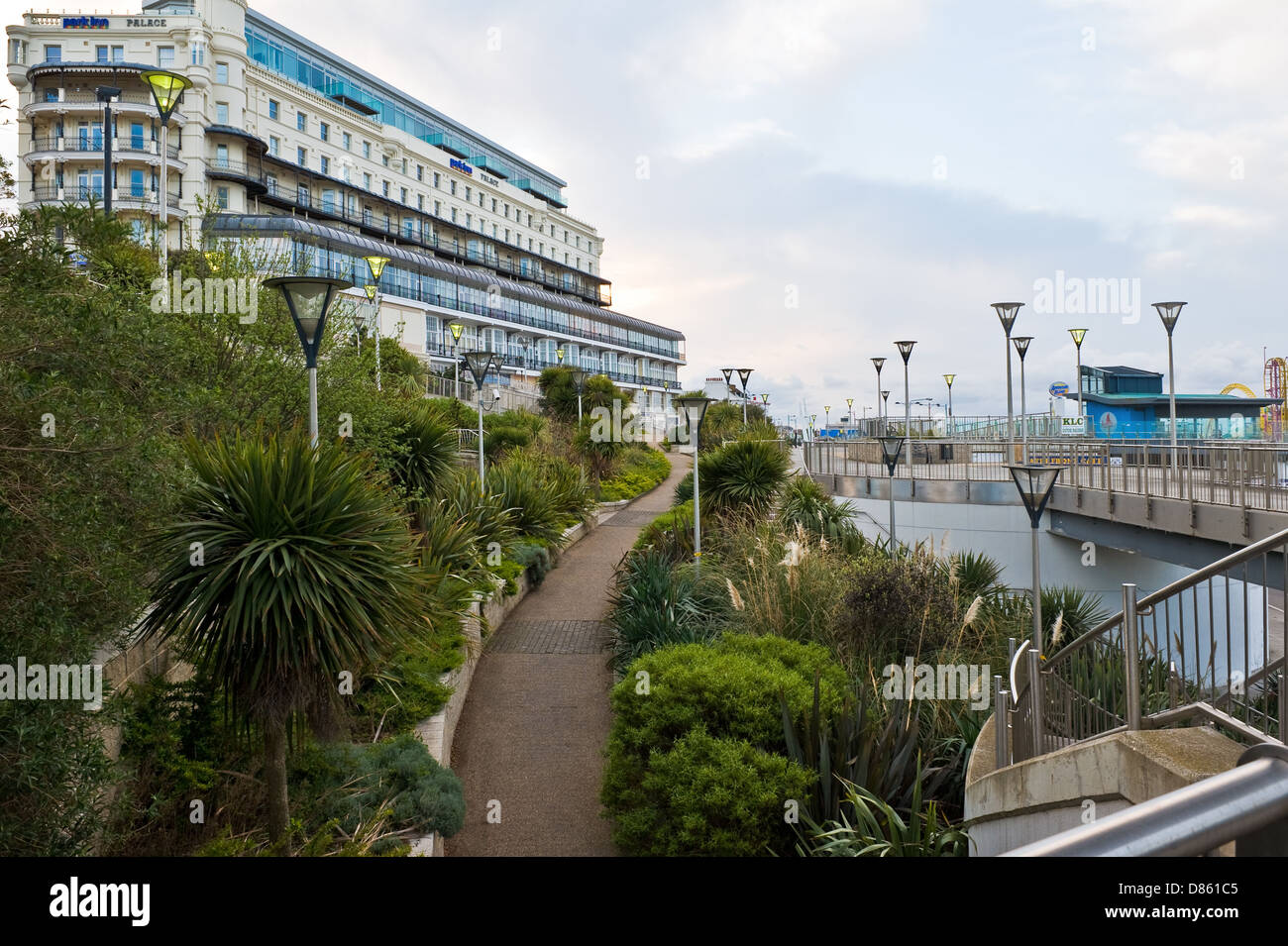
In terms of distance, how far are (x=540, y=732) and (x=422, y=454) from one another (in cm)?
636

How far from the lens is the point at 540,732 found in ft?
35.0

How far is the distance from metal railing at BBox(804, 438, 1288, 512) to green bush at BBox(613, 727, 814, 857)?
1120 cm

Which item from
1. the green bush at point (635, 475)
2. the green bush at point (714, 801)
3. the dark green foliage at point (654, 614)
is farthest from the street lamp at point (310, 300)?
the green bush at point (635, 475)

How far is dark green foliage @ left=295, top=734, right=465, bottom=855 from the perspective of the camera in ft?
24.6

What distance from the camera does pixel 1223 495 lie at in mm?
16625

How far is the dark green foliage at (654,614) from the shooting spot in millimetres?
12070

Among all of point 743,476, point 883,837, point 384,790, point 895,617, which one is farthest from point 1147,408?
point 384,790

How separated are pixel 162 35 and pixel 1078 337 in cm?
5309

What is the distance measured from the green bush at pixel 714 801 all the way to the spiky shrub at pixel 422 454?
8.52 metres

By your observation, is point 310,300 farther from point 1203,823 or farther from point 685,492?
point 685,492

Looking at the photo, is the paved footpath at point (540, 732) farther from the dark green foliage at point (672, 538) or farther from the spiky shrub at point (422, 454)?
the spiky shrub at point (422, 454)

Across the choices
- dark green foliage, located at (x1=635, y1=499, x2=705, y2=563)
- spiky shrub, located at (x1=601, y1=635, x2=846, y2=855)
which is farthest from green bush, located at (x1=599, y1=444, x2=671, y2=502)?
spiky shrub, located at (x1=601, y1=635, x2=846, y2=855)
